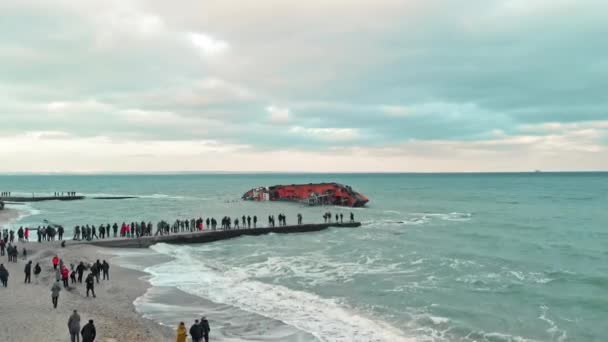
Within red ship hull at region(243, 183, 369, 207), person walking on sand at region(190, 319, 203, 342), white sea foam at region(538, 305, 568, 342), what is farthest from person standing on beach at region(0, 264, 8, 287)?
red ship hull at region(243, 183, 369, 207)

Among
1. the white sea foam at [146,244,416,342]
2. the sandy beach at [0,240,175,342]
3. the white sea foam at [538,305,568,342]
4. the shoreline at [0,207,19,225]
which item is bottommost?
the white sea foam at [538,305,568,342]

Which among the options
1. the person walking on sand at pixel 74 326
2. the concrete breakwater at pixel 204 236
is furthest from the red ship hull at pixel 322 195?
the person walking on sand at pixel 74 326

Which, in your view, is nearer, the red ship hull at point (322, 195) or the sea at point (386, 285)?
the sea at point (386, 285)

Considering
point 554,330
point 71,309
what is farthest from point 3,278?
point 554,330

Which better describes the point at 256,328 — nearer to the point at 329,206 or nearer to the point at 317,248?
the point at 317,248

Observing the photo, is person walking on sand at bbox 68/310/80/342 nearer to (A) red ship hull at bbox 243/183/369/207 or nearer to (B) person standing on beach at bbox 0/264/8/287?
(B) person standing on beach at bbox 0/264/8/287

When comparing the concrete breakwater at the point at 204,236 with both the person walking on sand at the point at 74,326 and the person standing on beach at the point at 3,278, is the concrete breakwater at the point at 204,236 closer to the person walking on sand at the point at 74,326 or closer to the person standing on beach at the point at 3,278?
the person standing on beach at the point at 3,278
